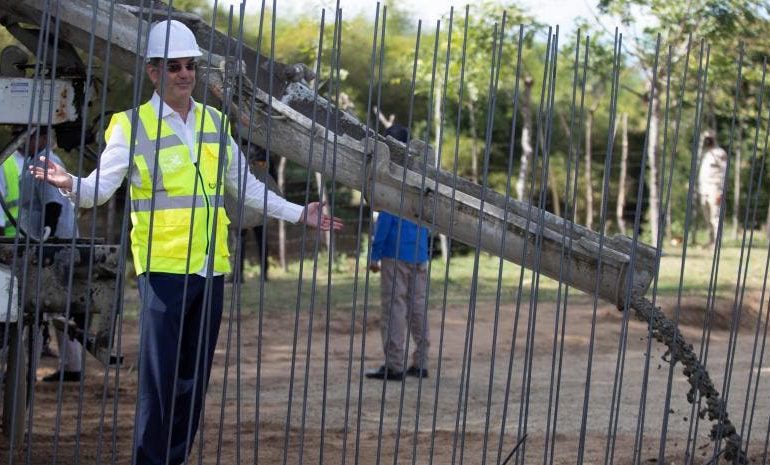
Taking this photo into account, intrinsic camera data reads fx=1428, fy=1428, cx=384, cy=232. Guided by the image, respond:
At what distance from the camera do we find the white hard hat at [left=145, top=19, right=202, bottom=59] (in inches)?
226

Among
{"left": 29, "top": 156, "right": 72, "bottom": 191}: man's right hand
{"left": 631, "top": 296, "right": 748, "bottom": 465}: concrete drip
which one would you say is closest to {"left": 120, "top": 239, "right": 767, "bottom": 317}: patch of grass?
{"left": 631, "top": 296, "right": 748, "bottom": 465}: concrete drip

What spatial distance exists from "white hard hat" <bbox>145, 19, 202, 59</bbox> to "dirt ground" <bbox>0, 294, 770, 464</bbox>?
43.4 inches

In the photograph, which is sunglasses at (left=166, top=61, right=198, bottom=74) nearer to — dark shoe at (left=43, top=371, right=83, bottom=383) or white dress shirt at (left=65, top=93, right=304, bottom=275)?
white dress shirt at (left=65, top=93, right=304, bottom=275)

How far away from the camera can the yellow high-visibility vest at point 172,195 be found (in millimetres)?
5793

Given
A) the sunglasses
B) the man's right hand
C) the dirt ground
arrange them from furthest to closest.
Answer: the dirt ground → the sunglasses → the man's right hand

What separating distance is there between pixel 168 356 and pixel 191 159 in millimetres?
819

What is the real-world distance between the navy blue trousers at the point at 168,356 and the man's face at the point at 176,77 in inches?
29.3

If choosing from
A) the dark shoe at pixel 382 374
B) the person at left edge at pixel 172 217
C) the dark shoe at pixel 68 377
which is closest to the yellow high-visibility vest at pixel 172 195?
the person at left edge at pixel 172 217

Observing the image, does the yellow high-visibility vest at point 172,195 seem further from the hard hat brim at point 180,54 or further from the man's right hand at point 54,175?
the man's right hand at point 54,175

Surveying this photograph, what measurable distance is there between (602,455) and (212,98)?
275 centimetres

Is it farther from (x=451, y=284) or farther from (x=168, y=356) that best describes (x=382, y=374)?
(x=451, y=284)

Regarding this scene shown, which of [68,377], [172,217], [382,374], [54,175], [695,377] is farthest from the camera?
[382,374]

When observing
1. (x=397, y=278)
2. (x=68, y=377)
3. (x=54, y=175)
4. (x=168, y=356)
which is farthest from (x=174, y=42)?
(x=397, y=278)

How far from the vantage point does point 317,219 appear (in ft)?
18.9
